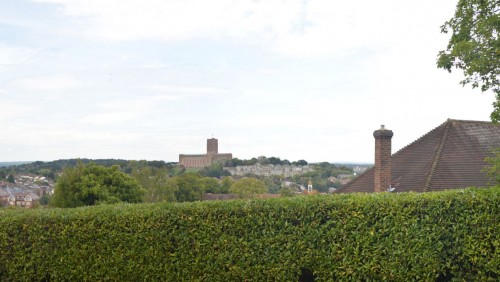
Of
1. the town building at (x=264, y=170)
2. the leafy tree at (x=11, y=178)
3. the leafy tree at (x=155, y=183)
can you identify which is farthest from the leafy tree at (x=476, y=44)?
the town building at (x=264, y=170)

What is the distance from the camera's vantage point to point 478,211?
9016 millimetres

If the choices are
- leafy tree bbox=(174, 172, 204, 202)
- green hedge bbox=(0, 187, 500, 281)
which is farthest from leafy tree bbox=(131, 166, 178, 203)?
green hedge bbox=(0, 187, 500, 281)

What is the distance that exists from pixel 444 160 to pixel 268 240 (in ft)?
46.9

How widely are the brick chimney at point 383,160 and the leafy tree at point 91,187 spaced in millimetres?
17567

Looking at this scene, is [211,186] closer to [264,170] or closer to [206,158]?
[206,158]

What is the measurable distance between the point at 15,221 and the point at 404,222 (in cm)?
820

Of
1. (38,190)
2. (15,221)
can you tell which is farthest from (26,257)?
(38,190)

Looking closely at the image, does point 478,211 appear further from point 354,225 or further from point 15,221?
point 15,221

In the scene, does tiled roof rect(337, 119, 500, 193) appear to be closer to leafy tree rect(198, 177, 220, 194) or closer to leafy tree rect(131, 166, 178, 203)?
leafy tree rect(131, 166, 178, 203)

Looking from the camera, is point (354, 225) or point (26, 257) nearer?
point (354, 225)

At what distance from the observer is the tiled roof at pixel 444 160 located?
20.9 metres

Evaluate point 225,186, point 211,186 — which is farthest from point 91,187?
point 225,186

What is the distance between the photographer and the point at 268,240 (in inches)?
393

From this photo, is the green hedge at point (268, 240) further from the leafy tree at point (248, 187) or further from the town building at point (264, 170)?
the town building at point (264, 170)
